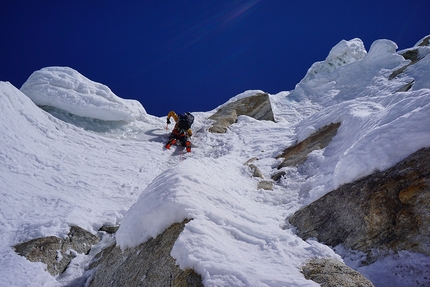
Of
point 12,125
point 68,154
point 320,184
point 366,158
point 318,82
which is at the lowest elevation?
point 318,82

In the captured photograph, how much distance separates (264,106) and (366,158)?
15.2 m

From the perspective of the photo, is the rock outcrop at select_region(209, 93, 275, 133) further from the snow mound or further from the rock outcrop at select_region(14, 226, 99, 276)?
the snow mound

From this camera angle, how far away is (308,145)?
8.30m

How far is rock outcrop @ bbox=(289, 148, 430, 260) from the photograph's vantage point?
3.21 meters

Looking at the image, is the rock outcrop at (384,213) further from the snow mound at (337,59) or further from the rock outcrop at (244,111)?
the snow mound at (337,59)

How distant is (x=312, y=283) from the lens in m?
2.48

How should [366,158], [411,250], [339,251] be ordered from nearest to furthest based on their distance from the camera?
[411,250]
[339,251]
[366,158]

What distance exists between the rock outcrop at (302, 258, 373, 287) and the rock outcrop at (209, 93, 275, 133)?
1217cm

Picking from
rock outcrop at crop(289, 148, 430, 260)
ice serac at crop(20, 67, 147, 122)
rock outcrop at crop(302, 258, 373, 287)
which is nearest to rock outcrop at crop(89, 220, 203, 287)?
rock outcrop at crop(302, 258, 373, 287)

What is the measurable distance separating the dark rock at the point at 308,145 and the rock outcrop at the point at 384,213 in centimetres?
332

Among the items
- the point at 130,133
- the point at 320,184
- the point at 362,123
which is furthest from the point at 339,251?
the point at 130,133

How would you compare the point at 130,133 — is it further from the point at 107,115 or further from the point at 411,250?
the point at 411,250

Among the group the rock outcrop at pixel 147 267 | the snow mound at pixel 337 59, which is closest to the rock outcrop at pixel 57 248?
the rock outcrop at pixel 147 267

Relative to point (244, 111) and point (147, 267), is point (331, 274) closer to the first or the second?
point (147, 267)
